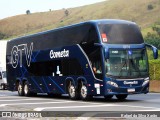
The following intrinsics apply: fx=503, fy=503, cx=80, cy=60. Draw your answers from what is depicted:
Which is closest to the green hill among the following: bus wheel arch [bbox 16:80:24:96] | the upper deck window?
bus wheel arch [bbox 16:80:24:96]

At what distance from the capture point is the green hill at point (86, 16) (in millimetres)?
162375

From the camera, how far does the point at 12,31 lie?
609ft

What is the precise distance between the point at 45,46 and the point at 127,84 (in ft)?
24.0

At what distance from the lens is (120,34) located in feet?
75.0

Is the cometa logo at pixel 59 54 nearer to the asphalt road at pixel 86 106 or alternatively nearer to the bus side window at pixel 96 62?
the bus side window at pixel 96 62

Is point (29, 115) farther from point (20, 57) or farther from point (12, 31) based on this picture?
point (12, 31)

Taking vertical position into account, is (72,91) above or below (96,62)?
below

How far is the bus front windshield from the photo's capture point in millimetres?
22188

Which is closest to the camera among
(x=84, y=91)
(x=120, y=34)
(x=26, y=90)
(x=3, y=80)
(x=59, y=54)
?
(x=120, y=34)

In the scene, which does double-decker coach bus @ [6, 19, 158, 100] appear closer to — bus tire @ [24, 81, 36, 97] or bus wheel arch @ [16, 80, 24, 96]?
bus tire @ [24, 81, 36, 97]

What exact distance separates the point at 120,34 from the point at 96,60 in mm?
1630

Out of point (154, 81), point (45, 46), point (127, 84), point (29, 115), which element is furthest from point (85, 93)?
→ point (154, 81)

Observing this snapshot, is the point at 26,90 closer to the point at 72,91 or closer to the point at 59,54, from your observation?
the point at 59,54

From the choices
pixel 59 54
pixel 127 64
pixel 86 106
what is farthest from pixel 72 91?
pixel 86 106
